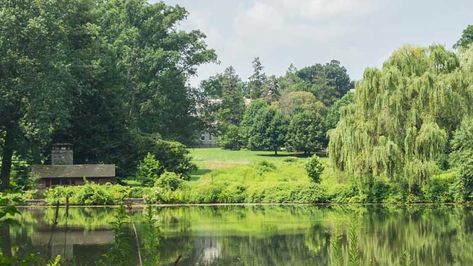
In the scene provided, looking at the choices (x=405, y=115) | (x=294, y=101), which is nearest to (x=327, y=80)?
(x=294, y=101)

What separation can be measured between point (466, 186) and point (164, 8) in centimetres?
3736

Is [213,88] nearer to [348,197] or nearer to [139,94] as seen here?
[139,94]

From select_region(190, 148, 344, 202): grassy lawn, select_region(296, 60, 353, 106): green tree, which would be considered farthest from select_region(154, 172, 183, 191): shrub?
select_region(296, 60, 353, 106): green tree

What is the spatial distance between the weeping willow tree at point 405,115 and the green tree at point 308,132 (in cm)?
3835

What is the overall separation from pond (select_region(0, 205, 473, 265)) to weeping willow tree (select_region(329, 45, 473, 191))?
294cm

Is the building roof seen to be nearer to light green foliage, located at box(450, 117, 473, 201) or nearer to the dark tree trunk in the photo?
the dark tree trunk

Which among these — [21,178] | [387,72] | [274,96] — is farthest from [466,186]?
[274,96]

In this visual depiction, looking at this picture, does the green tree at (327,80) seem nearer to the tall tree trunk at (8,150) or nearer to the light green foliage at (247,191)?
the light green foliage at (247,191)

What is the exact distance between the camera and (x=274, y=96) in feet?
392

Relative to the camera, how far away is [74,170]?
4406cm

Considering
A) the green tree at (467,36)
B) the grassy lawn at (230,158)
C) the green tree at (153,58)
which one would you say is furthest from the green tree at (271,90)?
the green tree at (153,58)

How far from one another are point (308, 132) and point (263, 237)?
54839mm

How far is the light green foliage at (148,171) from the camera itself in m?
45.0

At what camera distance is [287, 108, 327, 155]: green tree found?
7800cm
